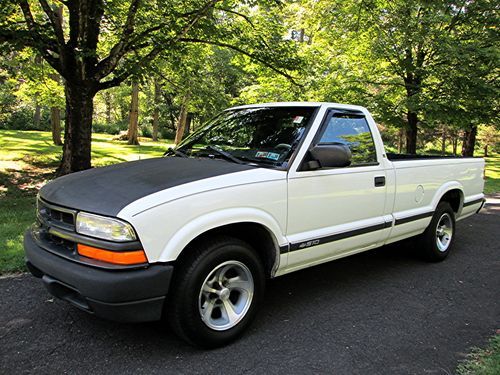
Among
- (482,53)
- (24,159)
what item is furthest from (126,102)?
(482,53)

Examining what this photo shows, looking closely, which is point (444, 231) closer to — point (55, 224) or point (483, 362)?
point (483, 362)

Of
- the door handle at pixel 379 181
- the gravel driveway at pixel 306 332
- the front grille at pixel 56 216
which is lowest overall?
the gravel driveway at pixel 306 332

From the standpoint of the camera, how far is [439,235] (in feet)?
17.5

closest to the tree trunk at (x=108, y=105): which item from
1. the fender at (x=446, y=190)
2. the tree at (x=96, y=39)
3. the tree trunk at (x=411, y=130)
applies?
the tree at (x=96, y=39)

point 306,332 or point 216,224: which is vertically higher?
point 216,224

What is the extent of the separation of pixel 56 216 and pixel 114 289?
0.89 meters

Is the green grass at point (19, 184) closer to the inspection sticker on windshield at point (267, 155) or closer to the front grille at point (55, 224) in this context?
the front grille at point (55, 224)

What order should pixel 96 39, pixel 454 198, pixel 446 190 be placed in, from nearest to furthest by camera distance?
pixel 446 190 < pixel 454 198 < pixel 96 39

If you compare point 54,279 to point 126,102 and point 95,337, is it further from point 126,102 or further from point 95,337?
point 126,102

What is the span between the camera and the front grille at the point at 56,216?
2781 mm

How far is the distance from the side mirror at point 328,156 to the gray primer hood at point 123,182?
0.59 m

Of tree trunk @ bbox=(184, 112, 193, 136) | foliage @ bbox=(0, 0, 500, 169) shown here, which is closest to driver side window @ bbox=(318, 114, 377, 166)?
foliage @ bbox=(0, 0, 500, 169)

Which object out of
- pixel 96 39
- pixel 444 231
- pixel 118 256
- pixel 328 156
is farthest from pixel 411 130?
pixel 118 256

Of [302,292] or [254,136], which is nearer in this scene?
[254,136]
